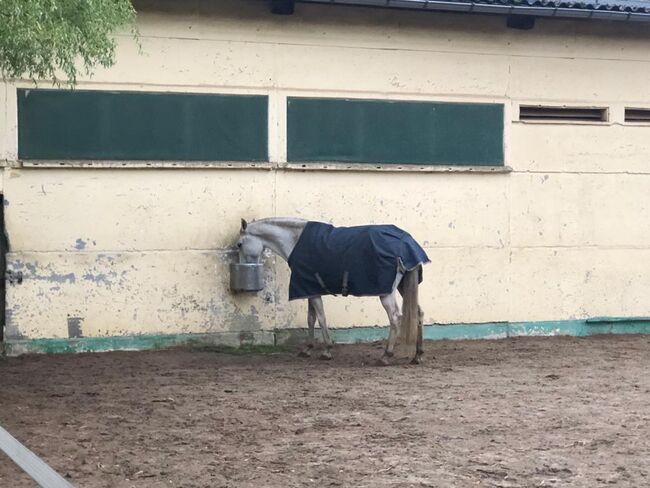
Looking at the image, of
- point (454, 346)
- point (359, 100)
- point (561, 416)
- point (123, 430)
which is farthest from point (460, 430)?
point (359, 100)

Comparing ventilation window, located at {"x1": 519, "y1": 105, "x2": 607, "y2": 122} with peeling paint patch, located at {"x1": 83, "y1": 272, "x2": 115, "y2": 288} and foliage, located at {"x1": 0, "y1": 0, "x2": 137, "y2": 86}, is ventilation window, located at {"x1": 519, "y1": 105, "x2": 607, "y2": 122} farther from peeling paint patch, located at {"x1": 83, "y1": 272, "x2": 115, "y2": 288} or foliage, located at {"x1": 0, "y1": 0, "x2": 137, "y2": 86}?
foliage, located at {"x1": 0, "y1": 0, "x2": 137, "y2": 86}

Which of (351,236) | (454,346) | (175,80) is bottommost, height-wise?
(454,346)

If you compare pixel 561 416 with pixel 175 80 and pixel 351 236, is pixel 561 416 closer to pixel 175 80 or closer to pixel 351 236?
pixel 351 236

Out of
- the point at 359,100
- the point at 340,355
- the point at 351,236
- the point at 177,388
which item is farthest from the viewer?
the point at 359,100

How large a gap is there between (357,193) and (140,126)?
255cm

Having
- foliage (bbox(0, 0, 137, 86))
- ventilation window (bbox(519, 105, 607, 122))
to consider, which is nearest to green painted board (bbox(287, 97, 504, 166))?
ventilation window (bbox(519, 105, 607, 122))

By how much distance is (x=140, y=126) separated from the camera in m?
10.8

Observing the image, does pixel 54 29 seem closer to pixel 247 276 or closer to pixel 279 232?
pixel 279 232

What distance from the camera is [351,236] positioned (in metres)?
10.0

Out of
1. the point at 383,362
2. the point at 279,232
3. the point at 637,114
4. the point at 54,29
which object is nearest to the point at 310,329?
the point at 383,362

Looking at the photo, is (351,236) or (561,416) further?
(351,236)

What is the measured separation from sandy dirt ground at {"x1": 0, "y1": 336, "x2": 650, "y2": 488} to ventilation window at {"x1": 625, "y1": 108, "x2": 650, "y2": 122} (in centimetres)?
340

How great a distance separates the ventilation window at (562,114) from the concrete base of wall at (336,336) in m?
2.47

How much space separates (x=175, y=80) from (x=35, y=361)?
329 centimetres
